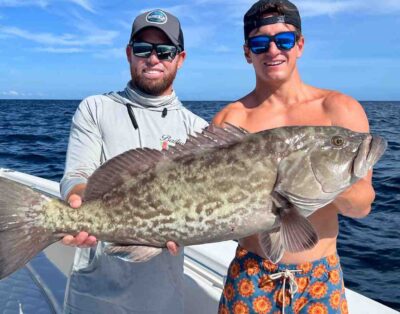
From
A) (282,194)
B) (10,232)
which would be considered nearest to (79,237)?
(10,232)

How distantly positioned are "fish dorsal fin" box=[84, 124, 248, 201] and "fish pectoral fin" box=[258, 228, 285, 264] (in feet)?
1.87

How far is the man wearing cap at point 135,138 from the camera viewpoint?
3.30 metres

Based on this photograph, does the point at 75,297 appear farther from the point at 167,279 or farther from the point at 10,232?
the point at 10,232

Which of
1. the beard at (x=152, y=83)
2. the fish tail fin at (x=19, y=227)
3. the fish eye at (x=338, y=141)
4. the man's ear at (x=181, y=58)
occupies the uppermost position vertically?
the man's ear at (x=181, y=58)

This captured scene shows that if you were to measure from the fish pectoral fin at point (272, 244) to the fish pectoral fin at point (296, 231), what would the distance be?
56mm

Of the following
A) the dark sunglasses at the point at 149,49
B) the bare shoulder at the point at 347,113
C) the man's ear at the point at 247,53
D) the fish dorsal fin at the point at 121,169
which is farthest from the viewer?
the dark sunglasses at the point at 149,49

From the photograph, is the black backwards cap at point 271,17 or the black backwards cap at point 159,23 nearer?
the black backwards cap at point 271,17

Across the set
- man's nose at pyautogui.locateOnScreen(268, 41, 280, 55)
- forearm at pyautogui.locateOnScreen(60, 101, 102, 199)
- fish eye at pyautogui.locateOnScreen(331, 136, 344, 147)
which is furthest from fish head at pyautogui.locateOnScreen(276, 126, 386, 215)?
forearm at pyautogui.locateOnScreen(60, 101, 102, 199)

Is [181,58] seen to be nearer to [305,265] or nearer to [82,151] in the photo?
[82,151]

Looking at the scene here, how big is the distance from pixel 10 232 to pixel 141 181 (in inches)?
31.1

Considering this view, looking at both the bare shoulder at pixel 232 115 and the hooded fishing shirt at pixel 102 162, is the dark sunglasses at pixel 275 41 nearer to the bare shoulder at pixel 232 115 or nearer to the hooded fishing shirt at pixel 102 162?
the bare shoulder at pixel 232 115

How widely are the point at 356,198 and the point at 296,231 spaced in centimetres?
45

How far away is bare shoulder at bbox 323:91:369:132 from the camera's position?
2936mm

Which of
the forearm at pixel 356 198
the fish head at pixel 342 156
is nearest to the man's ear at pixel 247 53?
the fish head at pixel 342 156
